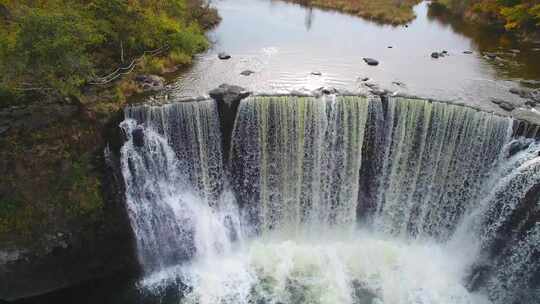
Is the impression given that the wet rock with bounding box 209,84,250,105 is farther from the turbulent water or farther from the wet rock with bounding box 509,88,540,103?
the wet rock with bounding box 509,88,540,103

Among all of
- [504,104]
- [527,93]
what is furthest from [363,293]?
[527,93]

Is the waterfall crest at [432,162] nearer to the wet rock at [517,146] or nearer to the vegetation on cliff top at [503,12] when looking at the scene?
the wet rock at [517,146]

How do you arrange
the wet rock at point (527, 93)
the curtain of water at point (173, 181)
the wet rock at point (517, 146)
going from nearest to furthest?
the wet rock at point (517, 146), the curtain of water at point (173, 181), the wet rock at point (527, 93)

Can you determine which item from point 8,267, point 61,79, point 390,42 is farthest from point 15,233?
point 390,42

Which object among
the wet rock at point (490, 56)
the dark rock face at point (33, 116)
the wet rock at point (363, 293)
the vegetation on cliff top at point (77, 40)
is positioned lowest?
the wet rock at point (363, 293)

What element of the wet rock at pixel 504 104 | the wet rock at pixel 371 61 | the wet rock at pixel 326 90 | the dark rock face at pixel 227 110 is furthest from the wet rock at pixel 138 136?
the wet rock at pixel 504 104

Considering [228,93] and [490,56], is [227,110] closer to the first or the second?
[228,93]

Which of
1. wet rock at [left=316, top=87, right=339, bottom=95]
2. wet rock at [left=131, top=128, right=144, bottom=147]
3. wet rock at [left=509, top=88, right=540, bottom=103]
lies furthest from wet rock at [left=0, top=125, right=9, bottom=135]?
wet rock at [left=509, top=88, right=540, bottom=103]

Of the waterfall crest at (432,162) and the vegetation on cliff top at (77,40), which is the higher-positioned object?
the vegetation on cliff top at (77,40)
